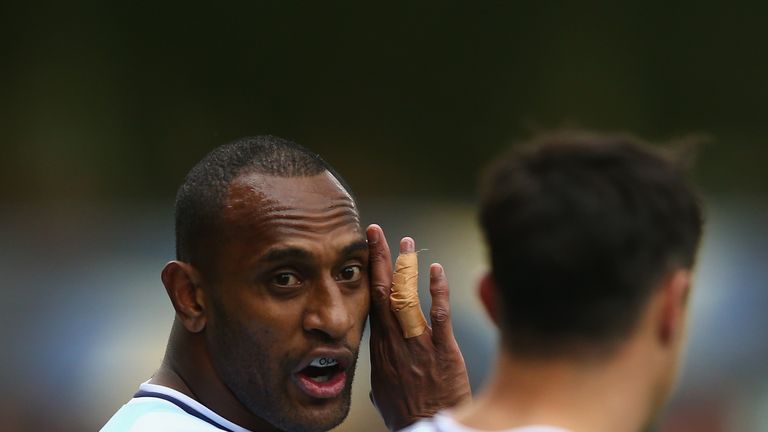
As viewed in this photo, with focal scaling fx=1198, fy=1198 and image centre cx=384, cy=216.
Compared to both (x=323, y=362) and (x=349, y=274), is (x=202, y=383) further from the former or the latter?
(x=349, y=274)

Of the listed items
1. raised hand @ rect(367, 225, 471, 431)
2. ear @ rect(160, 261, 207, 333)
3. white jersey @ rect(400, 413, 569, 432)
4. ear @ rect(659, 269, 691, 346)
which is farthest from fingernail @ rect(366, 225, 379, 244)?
ear @ rect(659, 269, 691, 346)

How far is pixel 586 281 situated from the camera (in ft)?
6.34

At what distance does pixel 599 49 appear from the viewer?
9438mm

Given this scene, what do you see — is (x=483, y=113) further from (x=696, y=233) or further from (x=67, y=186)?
(x=696, y=233)

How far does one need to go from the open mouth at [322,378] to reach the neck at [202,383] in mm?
184

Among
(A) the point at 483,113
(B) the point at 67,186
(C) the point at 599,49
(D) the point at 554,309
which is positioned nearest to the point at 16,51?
(B) the point at 67,186

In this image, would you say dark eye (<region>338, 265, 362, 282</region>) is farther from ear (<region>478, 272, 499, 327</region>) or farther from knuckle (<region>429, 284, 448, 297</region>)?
ear (<region>478, 272, 499, 327</region>)

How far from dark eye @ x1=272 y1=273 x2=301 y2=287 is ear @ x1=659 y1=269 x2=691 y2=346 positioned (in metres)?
1.40

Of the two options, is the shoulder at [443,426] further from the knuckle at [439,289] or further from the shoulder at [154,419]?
the knuckle at [439,289]

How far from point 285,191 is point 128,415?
733mm

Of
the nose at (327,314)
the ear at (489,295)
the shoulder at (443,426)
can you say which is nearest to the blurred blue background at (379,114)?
the nose at (327,314)

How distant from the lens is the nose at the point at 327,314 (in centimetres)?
320

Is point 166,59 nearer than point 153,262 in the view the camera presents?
No

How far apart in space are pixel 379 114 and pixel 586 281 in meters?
7.61
